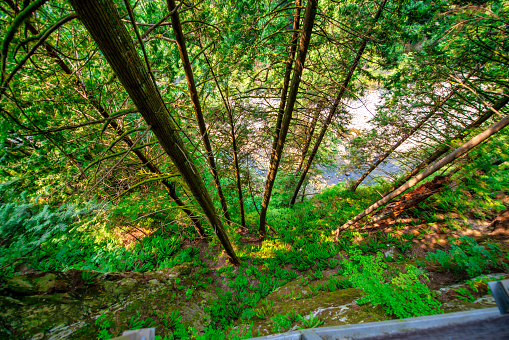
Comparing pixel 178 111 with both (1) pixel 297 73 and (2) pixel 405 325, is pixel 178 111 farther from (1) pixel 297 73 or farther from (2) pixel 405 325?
(2) pixel 405 325

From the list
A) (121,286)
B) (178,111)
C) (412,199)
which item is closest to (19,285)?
(121,286)

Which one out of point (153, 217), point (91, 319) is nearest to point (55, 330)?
point (91, 319)

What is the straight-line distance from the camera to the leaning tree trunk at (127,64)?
1.23 m

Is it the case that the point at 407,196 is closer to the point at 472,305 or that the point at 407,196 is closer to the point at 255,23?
the point at 472,305

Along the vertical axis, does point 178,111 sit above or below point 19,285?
above

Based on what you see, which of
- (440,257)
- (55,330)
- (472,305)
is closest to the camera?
(55,330)

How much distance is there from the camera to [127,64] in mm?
1453

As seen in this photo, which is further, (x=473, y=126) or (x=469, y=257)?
(x=473, y=126)

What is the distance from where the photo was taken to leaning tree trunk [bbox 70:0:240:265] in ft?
4.03

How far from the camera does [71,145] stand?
325cm

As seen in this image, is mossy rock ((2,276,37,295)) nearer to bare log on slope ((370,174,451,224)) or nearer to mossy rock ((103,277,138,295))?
mossy rock ((103,277,138,295))

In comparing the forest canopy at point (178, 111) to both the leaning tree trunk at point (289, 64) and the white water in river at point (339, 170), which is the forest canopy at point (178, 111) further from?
the white water in river at point (339, 170)

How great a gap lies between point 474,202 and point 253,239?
6.72 meters

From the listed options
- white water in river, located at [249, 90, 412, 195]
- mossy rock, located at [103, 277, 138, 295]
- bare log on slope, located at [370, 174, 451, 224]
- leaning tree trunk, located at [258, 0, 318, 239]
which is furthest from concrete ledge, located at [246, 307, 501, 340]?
bare log on slope, located at [370, 174, 451, 224]
